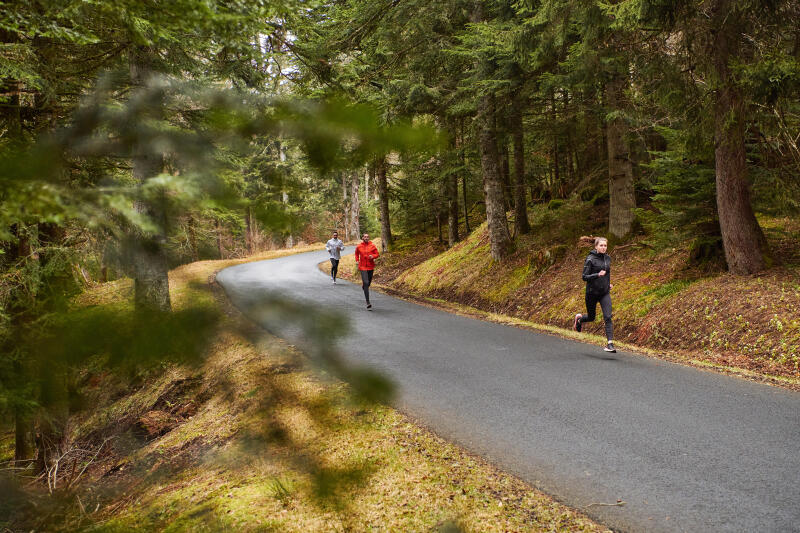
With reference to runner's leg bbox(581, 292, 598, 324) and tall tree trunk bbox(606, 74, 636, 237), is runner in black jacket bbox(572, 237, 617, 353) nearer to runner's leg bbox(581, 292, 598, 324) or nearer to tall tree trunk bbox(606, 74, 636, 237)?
runner's leg bbox(581, 292, 598, 324)

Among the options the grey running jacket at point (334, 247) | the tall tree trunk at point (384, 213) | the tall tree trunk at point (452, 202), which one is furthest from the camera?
the tall tree trunk at point (384, 213)

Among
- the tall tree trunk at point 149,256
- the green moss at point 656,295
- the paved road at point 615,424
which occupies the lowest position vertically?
the paved road at point 615,424

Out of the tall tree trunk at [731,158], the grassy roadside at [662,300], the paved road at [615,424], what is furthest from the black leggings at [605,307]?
the tall tree trunk at [731,158]

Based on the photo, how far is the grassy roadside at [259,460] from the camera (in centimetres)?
128

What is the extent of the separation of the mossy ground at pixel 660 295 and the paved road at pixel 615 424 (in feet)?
4.82

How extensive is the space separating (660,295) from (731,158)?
292 centimetres

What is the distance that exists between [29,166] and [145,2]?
82cm

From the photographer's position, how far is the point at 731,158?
28.4 ft

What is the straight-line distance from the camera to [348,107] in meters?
1.31

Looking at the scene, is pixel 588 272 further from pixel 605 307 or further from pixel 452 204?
pixel 452 204

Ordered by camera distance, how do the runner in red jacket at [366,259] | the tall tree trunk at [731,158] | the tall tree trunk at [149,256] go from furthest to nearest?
the runner in red jacket at [366,259] → the tall tree trunk at [731,158] → the tall tree trunk at [149,256]

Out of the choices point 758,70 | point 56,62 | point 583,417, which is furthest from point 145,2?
point 758,70

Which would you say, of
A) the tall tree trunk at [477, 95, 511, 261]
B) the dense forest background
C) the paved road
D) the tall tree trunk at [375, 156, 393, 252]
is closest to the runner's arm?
the paved road

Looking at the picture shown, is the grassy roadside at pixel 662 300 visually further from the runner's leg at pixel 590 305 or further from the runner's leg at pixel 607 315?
the runner's leg at pixel 607 315
